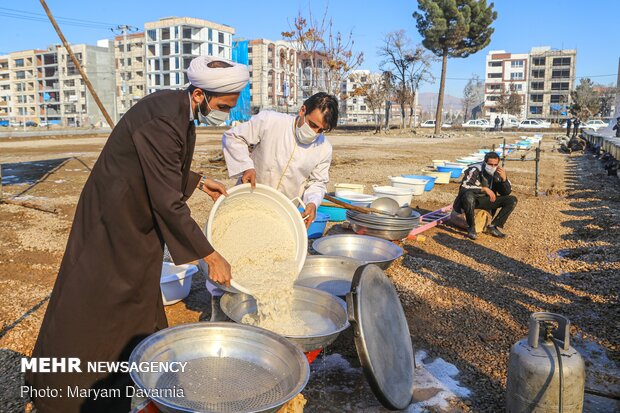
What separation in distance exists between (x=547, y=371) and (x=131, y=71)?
80.3 metres

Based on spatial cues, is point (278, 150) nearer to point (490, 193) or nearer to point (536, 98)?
point (490, 193)

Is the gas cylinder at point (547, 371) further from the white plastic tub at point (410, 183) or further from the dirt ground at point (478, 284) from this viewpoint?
the white plastic tub at point (410, 183)

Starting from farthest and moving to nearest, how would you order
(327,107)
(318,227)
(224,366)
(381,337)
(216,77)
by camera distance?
(318,227) < (327,107) < (381,337) < (216,77) < (224,366)

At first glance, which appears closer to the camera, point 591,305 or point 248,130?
point 248,130

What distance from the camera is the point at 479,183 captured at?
6.77m

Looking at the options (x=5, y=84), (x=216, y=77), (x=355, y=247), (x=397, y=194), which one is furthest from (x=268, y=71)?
(x=216, y=77)

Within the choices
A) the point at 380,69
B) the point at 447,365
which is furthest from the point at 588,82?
the point at 447,365

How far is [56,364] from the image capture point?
6.79 ft

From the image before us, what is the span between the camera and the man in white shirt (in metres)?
3.27

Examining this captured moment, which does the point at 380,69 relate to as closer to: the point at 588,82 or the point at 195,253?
the point at 588,82

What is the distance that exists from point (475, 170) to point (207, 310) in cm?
436

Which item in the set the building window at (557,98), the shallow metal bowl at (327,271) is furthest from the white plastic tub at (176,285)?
the building window at (557,98)

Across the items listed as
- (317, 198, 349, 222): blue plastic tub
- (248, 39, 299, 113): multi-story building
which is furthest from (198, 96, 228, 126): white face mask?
(248, 39, 299, 113): multi-story building

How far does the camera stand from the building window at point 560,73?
253ft
